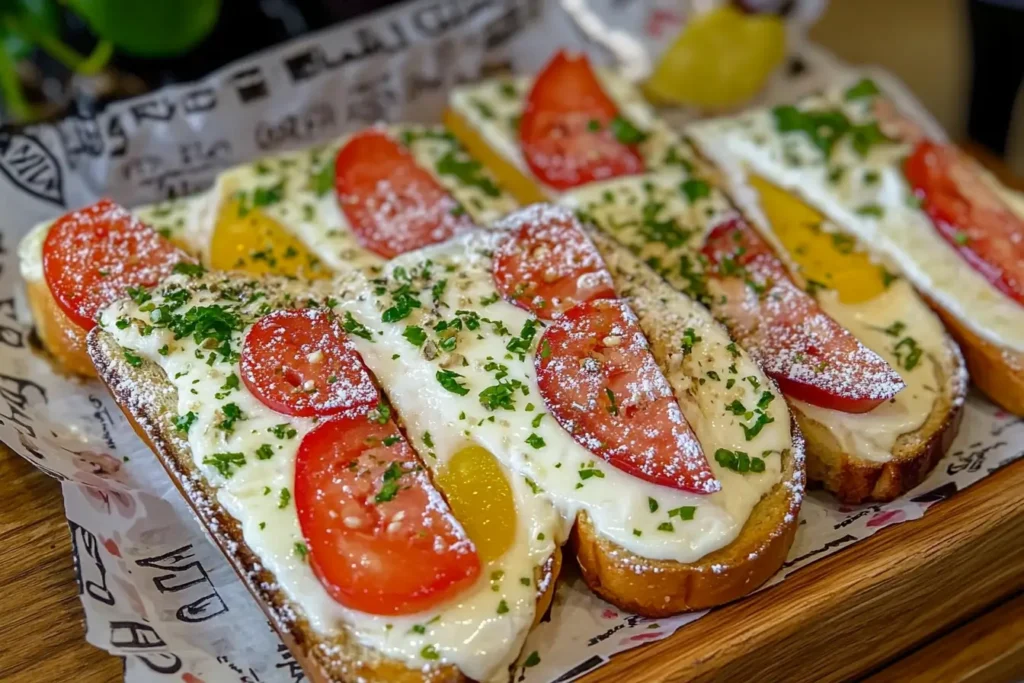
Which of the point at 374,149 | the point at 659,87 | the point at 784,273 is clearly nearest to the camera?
the point at 784,273

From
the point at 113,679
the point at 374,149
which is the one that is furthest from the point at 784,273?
the point at 113,679

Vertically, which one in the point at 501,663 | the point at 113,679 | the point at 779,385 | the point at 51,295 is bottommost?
the point at 113,679

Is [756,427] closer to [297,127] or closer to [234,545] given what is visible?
[234,545]

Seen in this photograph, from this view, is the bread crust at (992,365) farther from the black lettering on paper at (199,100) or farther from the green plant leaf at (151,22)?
the green plant leaf at (151,22)

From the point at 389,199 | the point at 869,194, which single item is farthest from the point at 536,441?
the point at 869,194

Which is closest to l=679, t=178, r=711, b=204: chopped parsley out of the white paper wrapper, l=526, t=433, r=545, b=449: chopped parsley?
the white paper wrapper

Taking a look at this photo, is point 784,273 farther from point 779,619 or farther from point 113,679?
point 113,679
